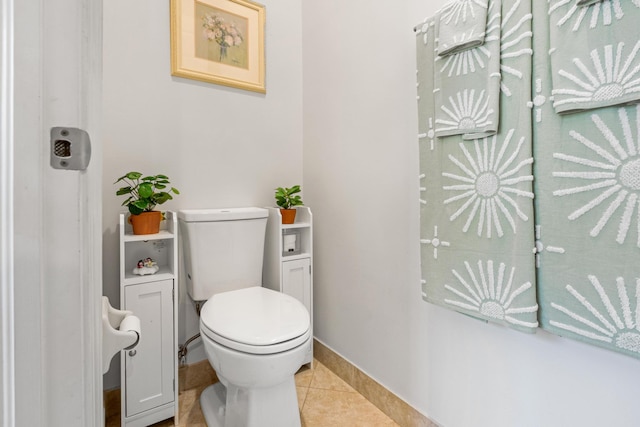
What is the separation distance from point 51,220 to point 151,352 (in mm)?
1118

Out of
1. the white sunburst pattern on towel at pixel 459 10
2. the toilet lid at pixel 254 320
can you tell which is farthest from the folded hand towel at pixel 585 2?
the toilet lid at pixel 254 320

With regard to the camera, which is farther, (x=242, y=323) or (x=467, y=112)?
(x=242, y=323)

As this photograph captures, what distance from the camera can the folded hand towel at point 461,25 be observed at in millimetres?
875

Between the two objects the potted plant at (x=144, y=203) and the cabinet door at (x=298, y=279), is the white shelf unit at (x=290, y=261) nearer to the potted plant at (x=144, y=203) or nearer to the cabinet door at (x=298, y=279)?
the cabinet door at (x=298, y=279)

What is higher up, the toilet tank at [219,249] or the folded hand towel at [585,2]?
the folded hand towel at [585,2]

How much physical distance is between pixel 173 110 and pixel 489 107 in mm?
1285

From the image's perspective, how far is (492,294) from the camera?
0.88 meters

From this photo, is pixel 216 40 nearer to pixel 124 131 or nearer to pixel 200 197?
pixel 124 131

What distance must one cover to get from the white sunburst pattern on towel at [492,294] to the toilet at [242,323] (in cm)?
51

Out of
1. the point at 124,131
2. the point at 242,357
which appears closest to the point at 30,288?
the point at 242,357

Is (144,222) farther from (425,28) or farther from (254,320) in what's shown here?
(425,28)

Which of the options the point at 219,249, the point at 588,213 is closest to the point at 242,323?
the point at 219,249

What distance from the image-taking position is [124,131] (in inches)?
54.0

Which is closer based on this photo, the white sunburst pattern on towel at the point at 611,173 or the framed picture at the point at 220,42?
the white sunburst pattern on towel at the point at 611,173
